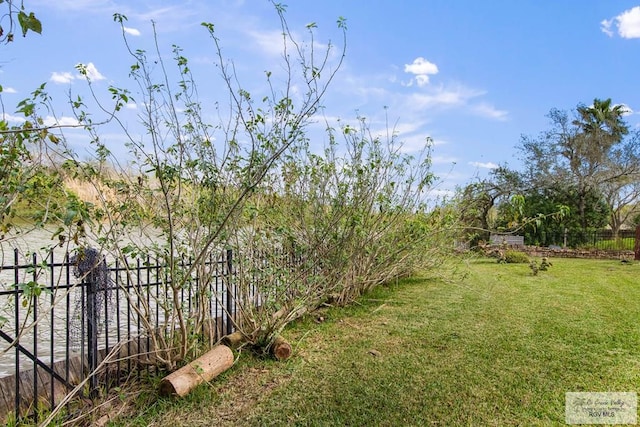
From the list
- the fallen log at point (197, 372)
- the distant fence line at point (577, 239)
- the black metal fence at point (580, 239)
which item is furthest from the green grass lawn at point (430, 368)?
the black metal fence at point (580, 239)

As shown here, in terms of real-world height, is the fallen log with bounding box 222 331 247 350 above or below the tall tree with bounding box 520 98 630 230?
below

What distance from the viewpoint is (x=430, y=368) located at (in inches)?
165

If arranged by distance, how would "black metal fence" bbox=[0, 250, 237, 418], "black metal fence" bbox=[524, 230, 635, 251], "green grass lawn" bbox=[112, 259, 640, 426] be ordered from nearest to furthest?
"black metal fence" bbox=[0, 250, 237, 418], "green grass lawn" bbox=[112, 259, 640, 426], "black metal fence" bbox=[524, 230, 635, 251]

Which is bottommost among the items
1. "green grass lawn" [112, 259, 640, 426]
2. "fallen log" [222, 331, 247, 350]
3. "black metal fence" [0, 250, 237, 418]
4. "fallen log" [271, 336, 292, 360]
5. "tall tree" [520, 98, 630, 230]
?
"green grass lawn" [112, 259, 640, 426]

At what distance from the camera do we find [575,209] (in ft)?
72.9

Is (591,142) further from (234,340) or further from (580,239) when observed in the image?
(234,340)

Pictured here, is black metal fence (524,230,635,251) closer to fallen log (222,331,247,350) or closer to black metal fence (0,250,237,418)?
fallen log (222,331,247,350)

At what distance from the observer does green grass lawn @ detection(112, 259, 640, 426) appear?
3326 mm

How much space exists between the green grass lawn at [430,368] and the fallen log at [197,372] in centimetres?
8

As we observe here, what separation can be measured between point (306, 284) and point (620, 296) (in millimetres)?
6346

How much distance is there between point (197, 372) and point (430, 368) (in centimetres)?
224

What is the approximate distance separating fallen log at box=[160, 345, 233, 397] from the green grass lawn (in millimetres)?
81

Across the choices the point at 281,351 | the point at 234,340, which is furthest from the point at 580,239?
the point at 234,340

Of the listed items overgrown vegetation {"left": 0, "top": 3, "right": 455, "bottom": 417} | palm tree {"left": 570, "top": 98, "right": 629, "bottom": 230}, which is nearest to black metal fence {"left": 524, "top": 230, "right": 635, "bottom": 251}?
palm tree {"left": 570, "top": 98, "right": 629, "bottom": 230}
